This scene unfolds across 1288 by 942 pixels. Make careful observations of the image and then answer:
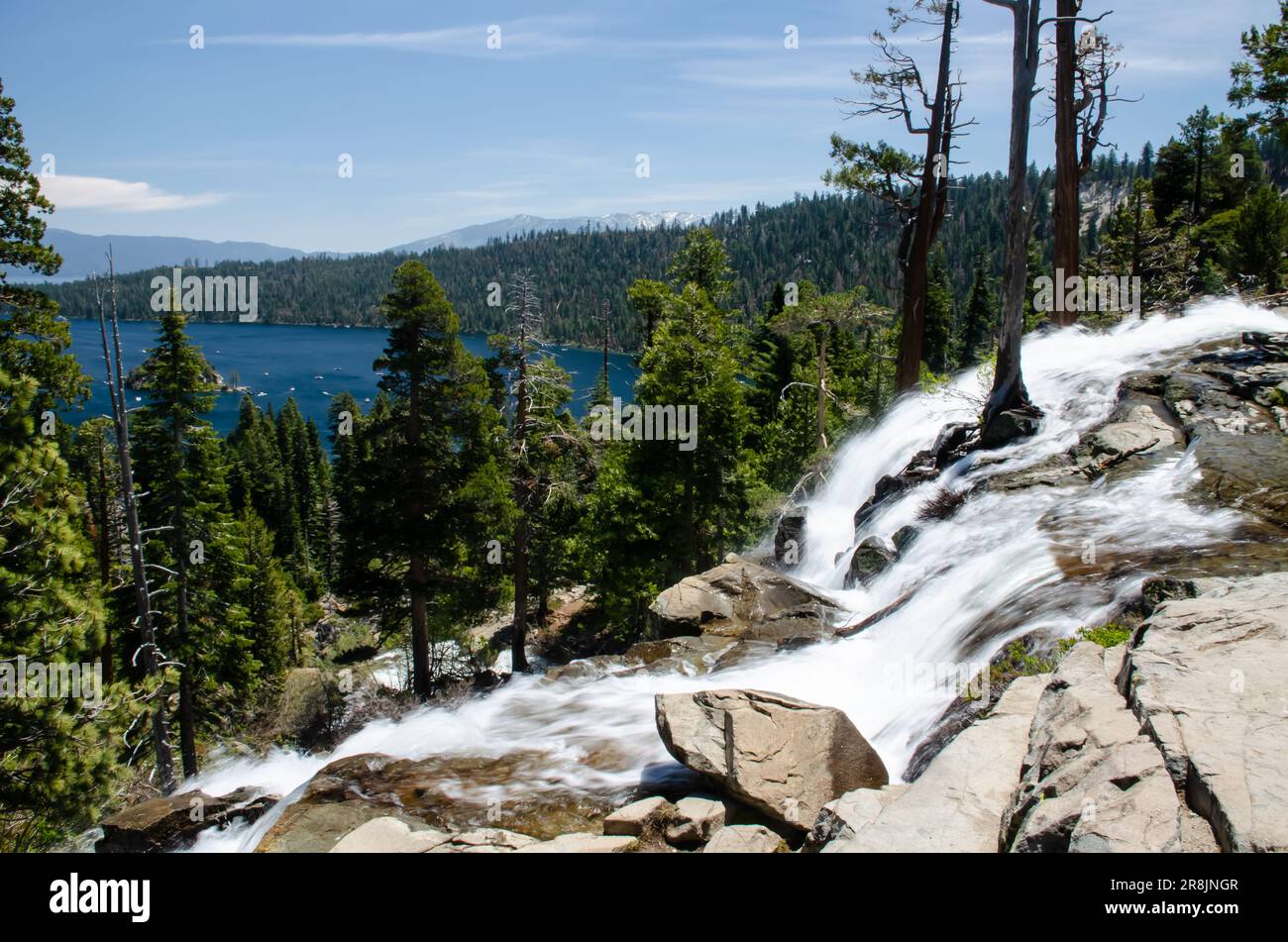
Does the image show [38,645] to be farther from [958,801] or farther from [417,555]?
[958,801]

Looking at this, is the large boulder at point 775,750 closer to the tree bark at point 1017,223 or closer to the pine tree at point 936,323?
the tree bark at point 1017,223

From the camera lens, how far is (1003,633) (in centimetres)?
920

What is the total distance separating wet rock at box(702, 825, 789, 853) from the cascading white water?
7.37 feet

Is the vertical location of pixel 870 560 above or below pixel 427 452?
below

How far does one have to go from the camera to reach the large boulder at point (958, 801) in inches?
212

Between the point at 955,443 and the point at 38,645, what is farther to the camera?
the point at 955,443

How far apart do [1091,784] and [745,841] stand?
2.88 meters

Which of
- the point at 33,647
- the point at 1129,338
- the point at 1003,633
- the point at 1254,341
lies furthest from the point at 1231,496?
the point at 33,647

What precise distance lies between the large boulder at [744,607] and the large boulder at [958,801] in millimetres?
6966

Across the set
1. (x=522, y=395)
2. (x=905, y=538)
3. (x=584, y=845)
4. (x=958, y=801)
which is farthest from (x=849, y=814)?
(x=522, y=395)

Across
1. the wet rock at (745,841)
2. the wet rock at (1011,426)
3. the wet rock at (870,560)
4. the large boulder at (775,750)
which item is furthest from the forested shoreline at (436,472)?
the wet rock at (745,841)

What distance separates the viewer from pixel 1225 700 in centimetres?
532
